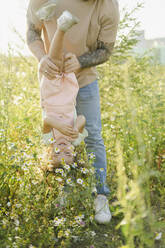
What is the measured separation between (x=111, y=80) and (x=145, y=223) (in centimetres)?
216

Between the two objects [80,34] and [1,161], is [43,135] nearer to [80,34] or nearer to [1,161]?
[1,161]

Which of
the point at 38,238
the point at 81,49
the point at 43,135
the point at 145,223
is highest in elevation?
the point at 81,49

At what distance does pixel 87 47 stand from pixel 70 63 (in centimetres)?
33

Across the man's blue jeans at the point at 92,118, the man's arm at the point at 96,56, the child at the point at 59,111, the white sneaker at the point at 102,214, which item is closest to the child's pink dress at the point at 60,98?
the child at the point at 59,111

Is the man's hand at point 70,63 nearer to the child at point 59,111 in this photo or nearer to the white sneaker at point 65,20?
the child at point 59,111

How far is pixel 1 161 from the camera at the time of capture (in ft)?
7.23

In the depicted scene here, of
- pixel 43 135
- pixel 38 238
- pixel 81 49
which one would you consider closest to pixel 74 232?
pixel 38 238

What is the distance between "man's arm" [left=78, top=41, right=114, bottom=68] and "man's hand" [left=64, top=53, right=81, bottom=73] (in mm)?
84

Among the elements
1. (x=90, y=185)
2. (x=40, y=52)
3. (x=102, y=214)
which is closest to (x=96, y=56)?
(x=40, y=52)

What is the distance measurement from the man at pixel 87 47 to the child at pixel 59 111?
0.18 feet

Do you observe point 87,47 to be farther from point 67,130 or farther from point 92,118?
point 67,130

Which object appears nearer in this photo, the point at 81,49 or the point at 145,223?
the point at 145,223

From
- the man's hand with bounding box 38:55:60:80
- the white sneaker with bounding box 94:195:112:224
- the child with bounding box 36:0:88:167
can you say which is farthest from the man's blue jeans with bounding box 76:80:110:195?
the man's hand with bounding box 38:55:60:80

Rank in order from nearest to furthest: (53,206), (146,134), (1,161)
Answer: (53,206) → (1,161) → (146,134)
